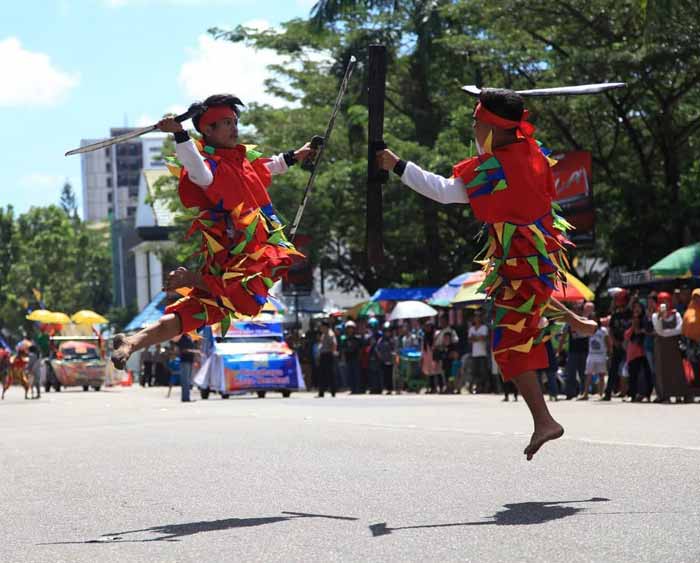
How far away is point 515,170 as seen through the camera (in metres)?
7.20

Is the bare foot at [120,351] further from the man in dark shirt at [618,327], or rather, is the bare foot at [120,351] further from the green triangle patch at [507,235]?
the man in dark shirt at [618,327]

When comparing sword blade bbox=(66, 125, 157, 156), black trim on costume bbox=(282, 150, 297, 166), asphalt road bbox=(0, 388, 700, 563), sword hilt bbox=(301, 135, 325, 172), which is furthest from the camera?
sword hilt bbox=(301, 135, 325, 172)

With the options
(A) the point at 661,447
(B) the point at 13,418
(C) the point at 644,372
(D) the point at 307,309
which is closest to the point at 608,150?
(D) the point at 307,309

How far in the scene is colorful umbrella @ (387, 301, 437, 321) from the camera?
31141 millimetres

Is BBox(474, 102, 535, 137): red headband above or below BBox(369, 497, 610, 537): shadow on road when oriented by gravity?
above

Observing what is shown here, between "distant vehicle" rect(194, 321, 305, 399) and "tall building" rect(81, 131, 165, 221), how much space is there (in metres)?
144

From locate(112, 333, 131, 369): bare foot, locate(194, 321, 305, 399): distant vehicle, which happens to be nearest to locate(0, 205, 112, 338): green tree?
locate(194, 321, 305, 399): distant vehicle

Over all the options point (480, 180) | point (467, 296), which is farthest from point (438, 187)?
point (467, 296)

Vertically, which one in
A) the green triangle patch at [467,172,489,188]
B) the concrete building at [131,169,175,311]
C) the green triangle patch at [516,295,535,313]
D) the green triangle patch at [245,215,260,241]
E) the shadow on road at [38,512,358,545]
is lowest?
the shadow on road at [38,512,358,545]

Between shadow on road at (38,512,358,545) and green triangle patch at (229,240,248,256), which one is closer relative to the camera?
shadow on road at (38,512,358,545)

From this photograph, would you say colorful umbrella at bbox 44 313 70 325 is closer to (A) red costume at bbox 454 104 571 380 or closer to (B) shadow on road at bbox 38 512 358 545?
(A) red costume at bbox 454 104 571 380

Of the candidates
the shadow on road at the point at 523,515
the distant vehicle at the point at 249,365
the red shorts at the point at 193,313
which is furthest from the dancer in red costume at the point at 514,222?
the distant vehicle at the point at 249,365

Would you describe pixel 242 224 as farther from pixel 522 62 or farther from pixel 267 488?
pixel 522 62

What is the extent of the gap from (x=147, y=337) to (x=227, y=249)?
644 millimetres
